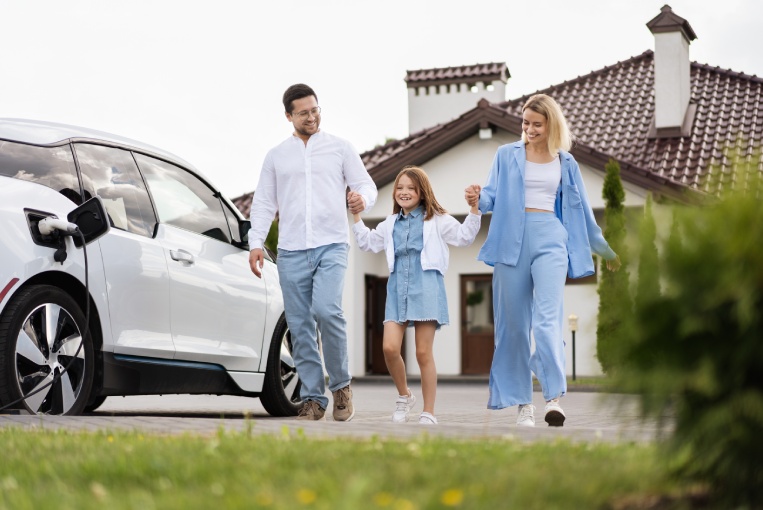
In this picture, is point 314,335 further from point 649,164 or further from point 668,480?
point 649,164

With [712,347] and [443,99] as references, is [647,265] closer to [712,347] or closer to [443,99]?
[712,347]

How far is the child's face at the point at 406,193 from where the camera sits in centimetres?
827

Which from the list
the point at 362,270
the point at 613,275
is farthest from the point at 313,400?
the point at 362,270

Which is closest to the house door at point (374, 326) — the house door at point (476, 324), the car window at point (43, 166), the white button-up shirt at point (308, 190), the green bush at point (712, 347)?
the house door at point (476, 324)

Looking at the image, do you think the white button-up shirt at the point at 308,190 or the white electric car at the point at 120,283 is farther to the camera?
the white button-up shirt at the point at 308,190

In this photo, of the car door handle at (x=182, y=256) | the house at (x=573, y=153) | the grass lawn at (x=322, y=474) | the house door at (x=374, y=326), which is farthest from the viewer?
the house door at (x=374, y=326)

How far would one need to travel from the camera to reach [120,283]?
7289 mm

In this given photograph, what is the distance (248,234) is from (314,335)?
0.86 metres

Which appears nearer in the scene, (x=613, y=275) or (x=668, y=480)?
(x=668, y=480)

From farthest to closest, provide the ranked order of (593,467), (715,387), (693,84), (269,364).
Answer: (693,84) → (269,364) → (593,467) → (715,387)

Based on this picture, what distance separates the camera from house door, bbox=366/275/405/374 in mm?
26672

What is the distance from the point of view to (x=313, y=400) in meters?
8.19

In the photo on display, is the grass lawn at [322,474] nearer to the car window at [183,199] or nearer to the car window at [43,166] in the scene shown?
the car window at [43,166]

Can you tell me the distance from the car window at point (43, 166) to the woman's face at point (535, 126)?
2.84 metres
